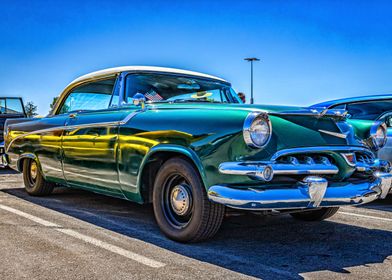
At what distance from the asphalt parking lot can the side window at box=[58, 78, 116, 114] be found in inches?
46.5

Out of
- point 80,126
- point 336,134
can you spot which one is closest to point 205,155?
point 336,134

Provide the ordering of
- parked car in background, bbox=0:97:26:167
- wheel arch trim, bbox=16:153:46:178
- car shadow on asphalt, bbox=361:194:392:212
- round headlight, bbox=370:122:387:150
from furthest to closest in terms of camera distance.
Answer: parked car in background, bbox=0:97:26:167 → wheel arch trim, bbox=16:153:46:178 → car shadow on asphalt, bbox=361:194:392:212 → round headlight, bbox=370:122:387:150

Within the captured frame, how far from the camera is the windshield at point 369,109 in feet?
20.3

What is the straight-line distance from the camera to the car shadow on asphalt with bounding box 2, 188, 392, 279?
3.40 metres

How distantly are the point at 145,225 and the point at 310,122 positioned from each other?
1876 millimetres

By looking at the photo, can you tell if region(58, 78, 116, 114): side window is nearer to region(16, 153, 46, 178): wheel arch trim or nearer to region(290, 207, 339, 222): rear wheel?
region(16, 153, 46, 178): wheel arch trim

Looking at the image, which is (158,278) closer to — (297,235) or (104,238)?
(104,238)

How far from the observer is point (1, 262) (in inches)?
136

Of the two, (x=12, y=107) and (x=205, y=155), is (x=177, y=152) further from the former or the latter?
(x=12, y=107)

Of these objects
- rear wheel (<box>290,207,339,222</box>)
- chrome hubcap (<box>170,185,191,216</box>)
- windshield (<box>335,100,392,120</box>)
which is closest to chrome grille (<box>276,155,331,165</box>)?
chrome hubcap (<box>170,185,191,216</box>)

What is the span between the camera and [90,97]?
5.63m

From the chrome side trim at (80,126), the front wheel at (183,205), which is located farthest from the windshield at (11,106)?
the front wheel at (183,205)

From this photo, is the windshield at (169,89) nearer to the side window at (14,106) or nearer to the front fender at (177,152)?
the front fender at (177,152)

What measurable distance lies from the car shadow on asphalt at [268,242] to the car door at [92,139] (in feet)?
1.34
